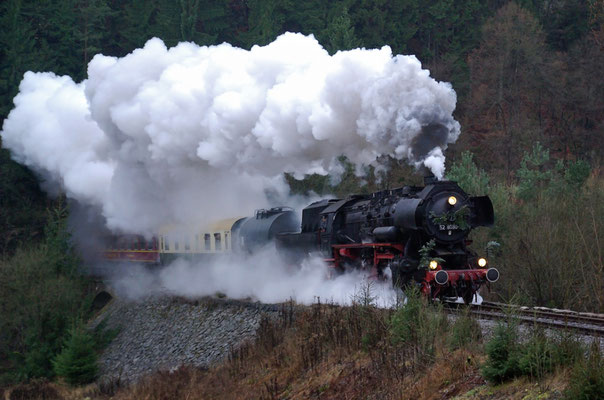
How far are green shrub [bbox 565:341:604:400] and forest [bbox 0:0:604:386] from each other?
65.1ft

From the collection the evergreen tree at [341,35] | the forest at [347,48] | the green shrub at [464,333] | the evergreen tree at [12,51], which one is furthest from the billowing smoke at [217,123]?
the evergreen tree at [341,35]

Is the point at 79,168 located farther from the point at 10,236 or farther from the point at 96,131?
the point at 10,236

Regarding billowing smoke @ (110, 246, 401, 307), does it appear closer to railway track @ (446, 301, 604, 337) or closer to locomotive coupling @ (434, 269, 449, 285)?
locomotive coupling @ (434, 269, 449, 285)

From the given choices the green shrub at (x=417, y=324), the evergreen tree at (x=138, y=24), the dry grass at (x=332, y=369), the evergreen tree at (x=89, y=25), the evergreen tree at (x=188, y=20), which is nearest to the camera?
the dry grass at (x=332, y=369)

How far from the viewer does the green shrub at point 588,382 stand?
8.61 meters

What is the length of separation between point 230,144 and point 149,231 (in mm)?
12591

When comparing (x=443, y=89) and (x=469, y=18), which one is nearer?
(x=443, y=89)

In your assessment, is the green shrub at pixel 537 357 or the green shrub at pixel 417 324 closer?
the green shrub at pixel 537 357

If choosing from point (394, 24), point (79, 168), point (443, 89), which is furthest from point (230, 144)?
point (394, 24)

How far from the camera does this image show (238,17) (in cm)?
6106

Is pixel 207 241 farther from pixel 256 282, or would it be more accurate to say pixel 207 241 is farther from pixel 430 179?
pixel 430 179

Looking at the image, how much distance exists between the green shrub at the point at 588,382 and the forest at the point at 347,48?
1983cm

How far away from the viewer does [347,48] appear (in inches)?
1775

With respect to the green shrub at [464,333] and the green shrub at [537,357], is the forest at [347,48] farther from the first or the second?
the green shrub at [537,357]
